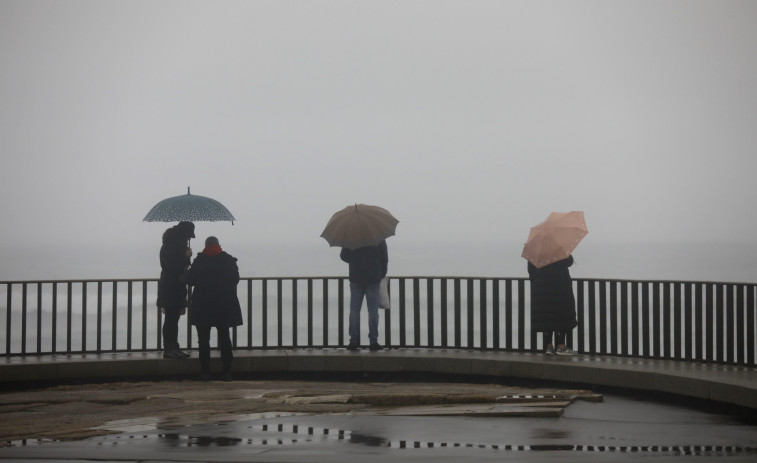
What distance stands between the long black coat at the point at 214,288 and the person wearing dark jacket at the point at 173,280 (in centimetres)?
50

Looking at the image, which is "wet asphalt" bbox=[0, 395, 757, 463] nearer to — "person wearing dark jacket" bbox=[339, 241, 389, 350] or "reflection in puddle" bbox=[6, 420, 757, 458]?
"reflection in puddle" bbox=[6, 420, 757, 458]

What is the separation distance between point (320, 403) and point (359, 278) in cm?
415

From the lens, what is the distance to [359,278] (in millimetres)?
15469

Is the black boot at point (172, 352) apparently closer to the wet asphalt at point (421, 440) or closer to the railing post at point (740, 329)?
the wet asphalt at point (421, 440)

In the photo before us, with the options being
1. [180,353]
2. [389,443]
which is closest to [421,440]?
[389,443]

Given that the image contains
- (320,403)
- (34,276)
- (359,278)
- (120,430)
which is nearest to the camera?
(120,430)

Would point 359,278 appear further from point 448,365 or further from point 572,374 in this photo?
point 572,374

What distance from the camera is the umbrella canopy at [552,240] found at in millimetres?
14508

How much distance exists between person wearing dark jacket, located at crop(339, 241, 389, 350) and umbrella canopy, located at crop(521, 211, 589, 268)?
6.63 ft

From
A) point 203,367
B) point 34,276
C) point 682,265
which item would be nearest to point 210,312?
point 203,367

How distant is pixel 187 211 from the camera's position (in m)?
15.3

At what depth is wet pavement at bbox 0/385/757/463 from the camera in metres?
8.26

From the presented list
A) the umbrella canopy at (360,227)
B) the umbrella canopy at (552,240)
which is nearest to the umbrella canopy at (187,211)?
the umbrella canopy at (360,227)

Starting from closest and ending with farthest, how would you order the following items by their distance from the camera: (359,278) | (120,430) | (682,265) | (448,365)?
(120,430) < (448,365) < (359,278) < (682,265)
